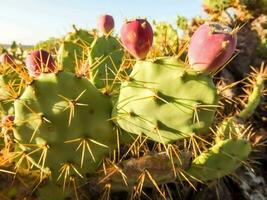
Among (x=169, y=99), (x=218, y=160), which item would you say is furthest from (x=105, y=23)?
(x=169, y=99)

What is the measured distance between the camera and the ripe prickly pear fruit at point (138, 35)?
1.93 m

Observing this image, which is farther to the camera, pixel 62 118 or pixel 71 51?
pixel 71 51

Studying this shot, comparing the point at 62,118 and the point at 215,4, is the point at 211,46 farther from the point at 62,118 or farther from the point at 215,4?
the point at 215,4

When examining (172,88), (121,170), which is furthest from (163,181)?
(172,88)

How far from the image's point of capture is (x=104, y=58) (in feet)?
8.47

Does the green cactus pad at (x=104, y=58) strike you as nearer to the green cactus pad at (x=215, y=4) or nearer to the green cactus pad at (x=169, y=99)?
the green cactus pad at (x=169, y=99)

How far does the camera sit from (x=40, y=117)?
2082 mm

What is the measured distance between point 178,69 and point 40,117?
675 millimetres

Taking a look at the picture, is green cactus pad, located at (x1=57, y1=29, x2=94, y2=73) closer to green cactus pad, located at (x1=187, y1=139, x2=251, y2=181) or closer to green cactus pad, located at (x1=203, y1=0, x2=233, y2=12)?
green cactus pad, located at (x1=187, y1=139, x2=251, y2=181)

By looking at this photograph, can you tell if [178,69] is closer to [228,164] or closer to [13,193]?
[228,164]

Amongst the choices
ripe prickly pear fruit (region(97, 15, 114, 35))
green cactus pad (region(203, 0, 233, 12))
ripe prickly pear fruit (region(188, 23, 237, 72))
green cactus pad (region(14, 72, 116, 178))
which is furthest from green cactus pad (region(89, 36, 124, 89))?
green cactus pad (region(203, 0, 233, 12))

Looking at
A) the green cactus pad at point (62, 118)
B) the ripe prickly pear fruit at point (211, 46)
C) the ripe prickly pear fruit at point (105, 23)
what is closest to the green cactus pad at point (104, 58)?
the green cactus pad at point (62, 118)

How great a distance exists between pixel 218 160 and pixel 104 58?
0.86 m

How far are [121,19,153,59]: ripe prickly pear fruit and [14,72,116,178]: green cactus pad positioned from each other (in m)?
0.30
